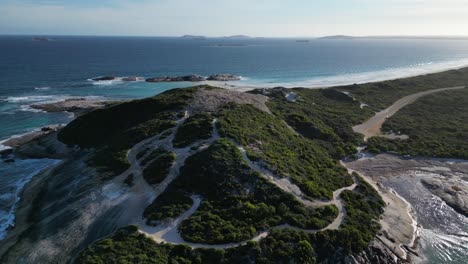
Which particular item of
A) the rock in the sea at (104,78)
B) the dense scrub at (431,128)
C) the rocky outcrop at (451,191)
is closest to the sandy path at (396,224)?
the rocky outcrop at (451,191)

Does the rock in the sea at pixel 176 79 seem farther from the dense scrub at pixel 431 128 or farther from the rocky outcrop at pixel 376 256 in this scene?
the rocky outcrop at pixel 376 256

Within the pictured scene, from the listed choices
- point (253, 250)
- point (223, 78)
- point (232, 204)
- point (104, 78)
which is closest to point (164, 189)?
point (232, 204)

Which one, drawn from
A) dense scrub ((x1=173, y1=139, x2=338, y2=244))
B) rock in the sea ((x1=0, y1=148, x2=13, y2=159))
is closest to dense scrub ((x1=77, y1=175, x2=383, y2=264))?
dense scrub ((x1=173, y1=139, x2=338, y2=244))

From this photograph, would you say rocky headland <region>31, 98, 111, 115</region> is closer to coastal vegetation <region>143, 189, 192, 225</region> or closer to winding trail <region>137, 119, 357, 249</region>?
winding trail <region>137, 119, 357, 249</region>

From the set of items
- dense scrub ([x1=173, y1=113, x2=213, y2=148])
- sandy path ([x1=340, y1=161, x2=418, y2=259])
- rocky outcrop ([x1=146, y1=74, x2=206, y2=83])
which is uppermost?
dense scrub ([x1=173, y1=113, x2=213, y2=148])

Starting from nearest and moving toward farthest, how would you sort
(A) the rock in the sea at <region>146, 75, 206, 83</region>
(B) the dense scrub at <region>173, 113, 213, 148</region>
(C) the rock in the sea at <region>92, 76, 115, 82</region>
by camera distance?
(B) the dense scrub at <region>173, 113, 213, 148</region> → (A) the rock in the sea at <region>146, 75, 206, 83</region> → (C) the rock in the sea at <region>92, 76, 115, 82</region>

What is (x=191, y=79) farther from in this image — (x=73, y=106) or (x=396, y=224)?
(x=396, y=224)
